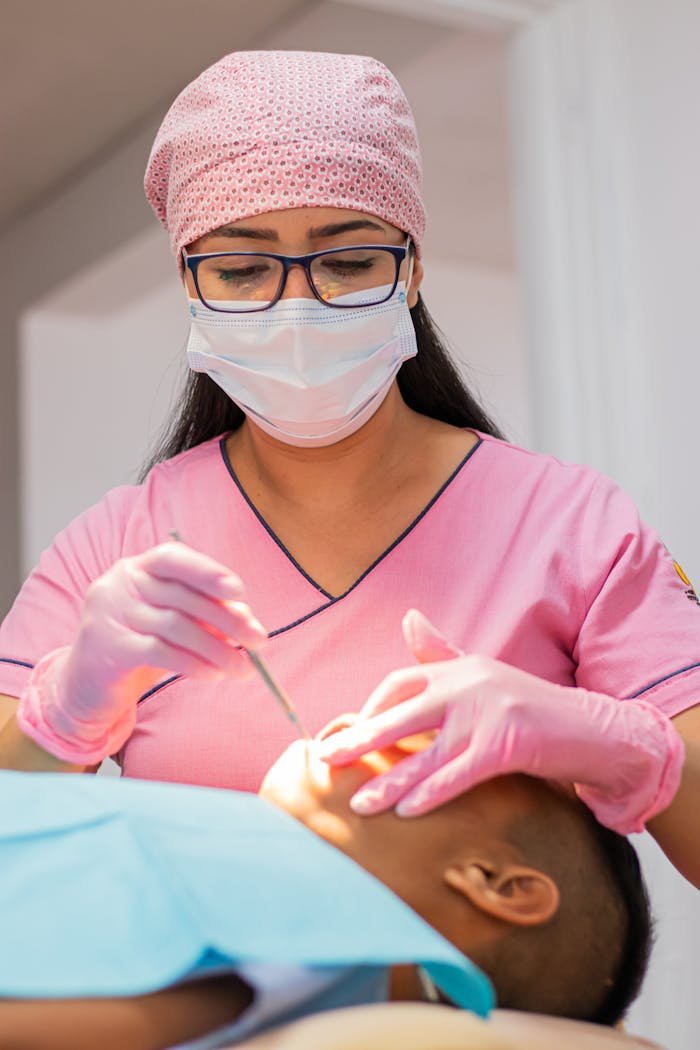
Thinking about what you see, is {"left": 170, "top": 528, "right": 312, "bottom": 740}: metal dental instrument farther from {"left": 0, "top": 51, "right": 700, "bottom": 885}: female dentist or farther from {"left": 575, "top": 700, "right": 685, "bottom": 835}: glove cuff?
{"left": 575, "top": 700, "right": 685, "bottom": 835}: glove cuff

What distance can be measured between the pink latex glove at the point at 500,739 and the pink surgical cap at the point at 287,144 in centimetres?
57

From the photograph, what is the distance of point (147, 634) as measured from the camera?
1.41 metres

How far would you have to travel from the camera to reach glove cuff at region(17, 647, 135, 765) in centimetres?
149

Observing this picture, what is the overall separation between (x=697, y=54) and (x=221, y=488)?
1496mm

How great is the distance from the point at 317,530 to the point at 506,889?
626 mm

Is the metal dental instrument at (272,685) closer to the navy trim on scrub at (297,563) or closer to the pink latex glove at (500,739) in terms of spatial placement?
the pink latex glove at (500,739)

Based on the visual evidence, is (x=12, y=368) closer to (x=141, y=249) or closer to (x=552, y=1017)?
(x=141, y=249)

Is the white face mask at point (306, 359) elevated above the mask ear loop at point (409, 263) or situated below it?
below

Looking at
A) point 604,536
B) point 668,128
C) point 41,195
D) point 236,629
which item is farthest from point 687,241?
point 41,195

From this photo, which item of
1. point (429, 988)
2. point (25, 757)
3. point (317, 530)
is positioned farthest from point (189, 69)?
point (429, 988)

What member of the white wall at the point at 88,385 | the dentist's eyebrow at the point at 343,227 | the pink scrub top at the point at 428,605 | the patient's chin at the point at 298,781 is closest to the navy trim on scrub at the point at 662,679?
the pink scrub top at the point at 428,605

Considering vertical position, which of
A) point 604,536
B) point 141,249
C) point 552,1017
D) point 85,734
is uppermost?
point 141,249

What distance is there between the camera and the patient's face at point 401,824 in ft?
4.24

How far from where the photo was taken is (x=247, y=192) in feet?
5.52
